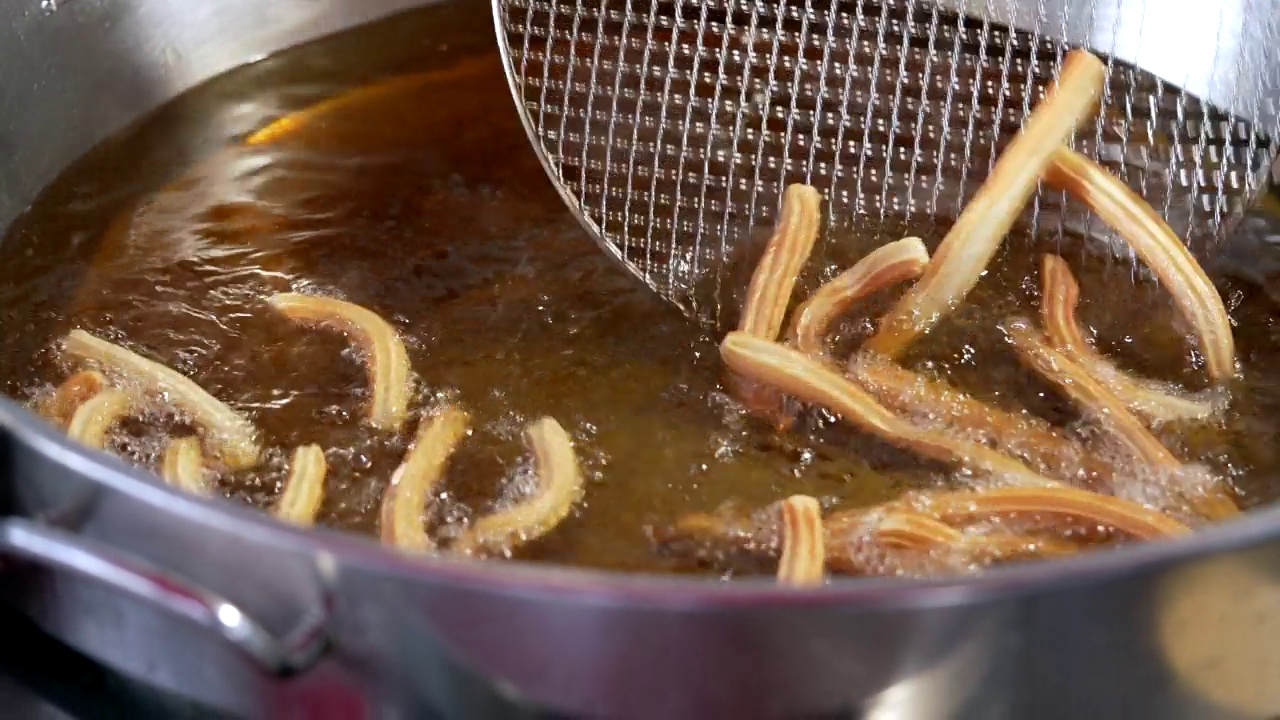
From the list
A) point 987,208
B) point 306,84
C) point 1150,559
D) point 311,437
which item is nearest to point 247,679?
point 311,437

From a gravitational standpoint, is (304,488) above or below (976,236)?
below

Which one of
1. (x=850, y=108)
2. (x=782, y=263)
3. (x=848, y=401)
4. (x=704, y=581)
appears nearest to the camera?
(x=704, y=581)

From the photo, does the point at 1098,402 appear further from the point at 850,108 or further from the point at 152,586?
the point at 152,586

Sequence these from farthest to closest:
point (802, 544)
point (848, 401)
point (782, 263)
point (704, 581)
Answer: point (782, 263) → point (848, 401) → point (802, 544) → point (704, 581)

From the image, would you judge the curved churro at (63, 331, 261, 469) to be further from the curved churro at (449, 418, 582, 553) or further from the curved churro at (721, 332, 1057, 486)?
the curved churro at (721, 332, 1057, 486)

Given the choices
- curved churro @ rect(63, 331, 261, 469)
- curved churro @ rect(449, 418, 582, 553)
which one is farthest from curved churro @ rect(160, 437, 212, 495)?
curved churro @ rect(449, 418, 582, 553)

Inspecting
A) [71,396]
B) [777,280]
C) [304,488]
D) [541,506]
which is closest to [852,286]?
[777,280]

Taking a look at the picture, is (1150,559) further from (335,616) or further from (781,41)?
(781,41)

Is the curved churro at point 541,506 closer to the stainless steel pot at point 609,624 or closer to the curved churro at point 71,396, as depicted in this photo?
the stainless steel pot at point 609,624
